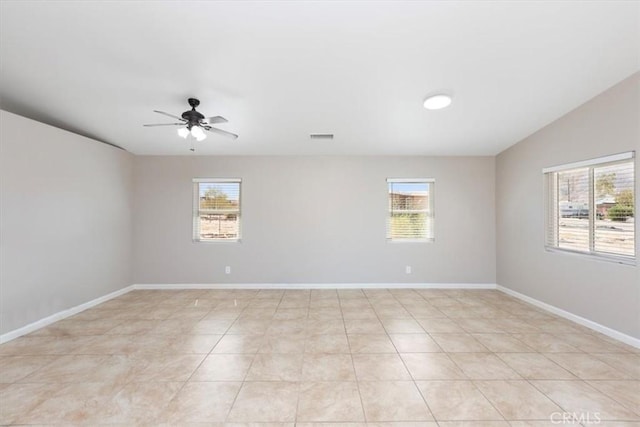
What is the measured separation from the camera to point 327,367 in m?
2.45

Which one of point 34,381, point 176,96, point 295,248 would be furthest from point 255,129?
point 34,381

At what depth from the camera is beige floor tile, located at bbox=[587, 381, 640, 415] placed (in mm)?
1981

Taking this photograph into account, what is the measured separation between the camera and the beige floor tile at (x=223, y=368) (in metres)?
2.31

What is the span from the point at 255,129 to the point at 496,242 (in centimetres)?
468

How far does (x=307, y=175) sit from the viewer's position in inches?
202

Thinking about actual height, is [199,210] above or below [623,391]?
above

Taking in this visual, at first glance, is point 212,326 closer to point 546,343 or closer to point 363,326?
point 363,326

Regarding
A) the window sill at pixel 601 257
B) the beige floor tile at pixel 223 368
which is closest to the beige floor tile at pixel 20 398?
the beige floor tile at pixel 223 368

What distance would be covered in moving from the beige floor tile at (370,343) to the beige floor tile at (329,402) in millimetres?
610

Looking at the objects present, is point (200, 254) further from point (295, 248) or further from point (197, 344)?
point (197, 344)

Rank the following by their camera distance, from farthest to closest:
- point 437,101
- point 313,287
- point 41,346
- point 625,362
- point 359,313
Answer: point 313,287
point 359,313
point 437,101
point 41,346
point 625,362

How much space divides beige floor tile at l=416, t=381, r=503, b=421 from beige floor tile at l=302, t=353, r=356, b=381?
589mm

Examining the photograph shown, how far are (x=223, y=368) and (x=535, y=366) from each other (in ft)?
9.16

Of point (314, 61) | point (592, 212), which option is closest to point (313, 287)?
point (314, 61)
